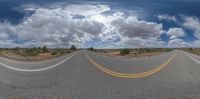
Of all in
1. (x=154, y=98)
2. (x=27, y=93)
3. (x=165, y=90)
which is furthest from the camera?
(x=165, y=90)

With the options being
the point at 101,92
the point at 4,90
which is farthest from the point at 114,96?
the point at 4,90

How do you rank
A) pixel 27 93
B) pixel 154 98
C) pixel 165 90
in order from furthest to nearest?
pixel 165 90 → pixel 27 93 → pixel 154 98

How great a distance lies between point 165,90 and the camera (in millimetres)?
11797

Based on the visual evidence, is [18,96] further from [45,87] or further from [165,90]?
[165,90]

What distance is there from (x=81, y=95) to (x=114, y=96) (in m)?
0.99

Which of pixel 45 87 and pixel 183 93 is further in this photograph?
pixel 45 87

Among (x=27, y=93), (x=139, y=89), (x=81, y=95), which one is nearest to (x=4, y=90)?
(x=27, y=93)

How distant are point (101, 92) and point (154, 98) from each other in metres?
1.87

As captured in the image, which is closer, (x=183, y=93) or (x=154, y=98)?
→ (x=154, y=98)

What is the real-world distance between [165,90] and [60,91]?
3.66m

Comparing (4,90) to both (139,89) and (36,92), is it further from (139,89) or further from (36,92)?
(139,89)

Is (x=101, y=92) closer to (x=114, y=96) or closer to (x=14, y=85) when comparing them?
(x=114, y=96)

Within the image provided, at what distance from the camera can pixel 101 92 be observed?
1091cm

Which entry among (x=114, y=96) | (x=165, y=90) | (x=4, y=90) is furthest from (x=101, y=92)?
(x=4, y=90)
